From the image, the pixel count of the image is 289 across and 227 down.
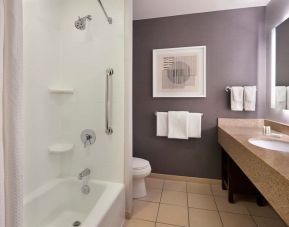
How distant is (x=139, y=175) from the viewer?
198 centimetres

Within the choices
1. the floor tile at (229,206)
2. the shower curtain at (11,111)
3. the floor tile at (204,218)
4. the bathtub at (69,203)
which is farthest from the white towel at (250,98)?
the shower curtain at (11,111)

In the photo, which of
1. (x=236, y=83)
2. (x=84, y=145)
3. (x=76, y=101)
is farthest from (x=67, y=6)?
(x=236, y=83)

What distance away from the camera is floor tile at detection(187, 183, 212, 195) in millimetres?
2207

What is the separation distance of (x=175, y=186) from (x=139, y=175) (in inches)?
26.4

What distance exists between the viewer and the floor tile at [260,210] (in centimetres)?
175

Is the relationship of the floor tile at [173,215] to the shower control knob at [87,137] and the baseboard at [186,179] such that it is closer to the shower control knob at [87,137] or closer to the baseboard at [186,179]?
the baseboard at [186,179]

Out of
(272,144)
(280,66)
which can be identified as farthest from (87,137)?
(280,66)

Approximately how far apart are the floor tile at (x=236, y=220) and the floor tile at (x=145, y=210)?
0.67 m

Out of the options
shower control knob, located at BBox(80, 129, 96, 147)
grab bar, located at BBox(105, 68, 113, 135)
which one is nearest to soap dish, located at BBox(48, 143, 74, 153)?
shower control knob, located at BBox(80, 129, 96, 147)

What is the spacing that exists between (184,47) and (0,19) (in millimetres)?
2229

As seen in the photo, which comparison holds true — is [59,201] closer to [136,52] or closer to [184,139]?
[184,139]

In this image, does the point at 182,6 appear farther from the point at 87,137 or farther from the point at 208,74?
the point at 87,137

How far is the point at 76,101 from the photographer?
1.85 meters

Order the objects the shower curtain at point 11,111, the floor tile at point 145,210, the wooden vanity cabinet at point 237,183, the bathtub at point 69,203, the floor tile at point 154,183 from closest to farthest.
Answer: the shower curtain at point 11,111 < the bathtub at point 69,203 < the floor tile at point 145,210 < the wooden vanity cabinet at point 237,183 < the floor tile at point 154,183
